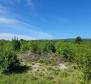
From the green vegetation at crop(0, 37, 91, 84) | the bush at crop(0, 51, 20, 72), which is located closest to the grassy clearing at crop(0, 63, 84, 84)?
the green vegetation at crop(0, 37, 91, 84)

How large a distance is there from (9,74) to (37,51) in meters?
9.63

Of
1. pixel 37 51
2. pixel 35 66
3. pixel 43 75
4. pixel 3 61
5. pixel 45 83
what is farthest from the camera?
pixel 37 51

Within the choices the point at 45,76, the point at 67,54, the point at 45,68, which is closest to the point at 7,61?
the point at 45,68

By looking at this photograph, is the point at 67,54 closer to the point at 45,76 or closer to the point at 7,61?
the point at 45,76

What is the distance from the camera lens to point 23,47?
31625mm

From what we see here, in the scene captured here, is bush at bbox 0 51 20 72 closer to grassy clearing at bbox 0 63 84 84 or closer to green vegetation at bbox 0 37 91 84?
green vegetation at bbox 0 37 91 84

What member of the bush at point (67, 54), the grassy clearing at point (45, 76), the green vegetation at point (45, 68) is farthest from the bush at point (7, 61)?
the bush at point (67, 54)

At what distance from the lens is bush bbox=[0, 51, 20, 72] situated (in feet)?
65.9

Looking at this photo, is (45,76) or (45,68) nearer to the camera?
(45,76)

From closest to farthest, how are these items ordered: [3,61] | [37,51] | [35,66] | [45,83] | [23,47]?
[45,83] → [3,61] → [35,66] → [37,51] → [23,47]

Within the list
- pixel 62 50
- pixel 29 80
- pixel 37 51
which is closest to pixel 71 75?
pixel 29 80

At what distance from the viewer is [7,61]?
2012cm

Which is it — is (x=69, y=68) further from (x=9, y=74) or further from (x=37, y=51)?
(x=37, y=51)

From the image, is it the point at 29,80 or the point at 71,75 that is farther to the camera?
the point at 71,75
